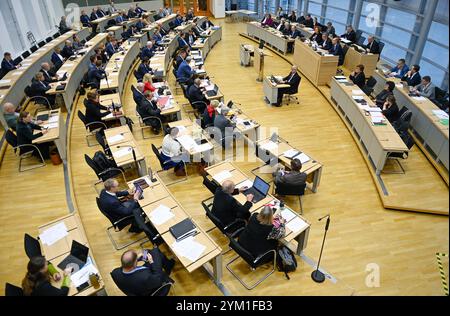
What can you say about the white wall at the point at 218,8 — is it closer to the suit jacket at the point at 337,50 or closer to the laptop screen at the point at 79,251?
the suit jacket at the point at 337,50

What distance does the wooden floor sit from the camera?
5219mm

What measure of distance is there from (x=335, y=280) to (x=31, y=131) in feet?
23.3

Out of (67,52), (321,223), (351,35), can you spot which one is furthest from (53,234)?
(351,35)

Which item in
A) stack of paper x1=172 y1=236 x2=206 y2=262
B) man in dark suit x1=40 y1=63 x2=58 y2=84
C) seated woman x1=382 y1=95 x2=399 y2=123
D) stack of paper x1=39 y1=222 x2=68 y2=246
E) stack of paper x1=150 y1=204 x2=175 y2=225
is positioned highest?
man in dark suit x1=40 y1=63 x2=58 y2=84

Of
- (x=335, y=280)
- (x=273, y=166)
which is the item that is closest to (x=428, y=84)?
(x=273, y=166)

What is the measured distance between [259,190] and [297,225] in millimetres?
972

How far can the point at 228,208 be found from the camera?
543 centimetres

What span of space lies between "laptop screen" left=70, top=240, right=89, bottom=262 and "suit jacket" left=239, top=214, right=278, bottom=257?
91.7 inches

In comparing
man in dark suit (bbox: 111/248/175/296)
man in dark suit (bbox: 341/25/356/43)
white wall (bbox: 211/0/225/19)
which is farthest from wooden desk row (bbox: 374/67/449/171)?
white wall (bbox: 211/0/225/19)

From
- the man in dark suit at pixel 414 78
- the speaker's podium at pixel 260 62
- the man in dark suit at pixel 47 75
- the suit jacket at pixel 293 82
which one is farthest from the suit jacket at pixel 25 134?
the man in dark suit at pixel 414 78

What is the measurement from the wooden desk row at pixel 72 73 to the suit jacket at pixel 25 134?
2471 mm

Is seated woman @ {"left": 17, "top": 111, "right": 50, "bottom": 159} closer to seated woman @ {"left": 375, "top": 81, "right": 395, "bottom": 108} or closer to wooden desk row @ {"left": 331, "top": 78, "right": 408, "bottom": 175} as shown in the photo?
wooden desk row @ {"left": 331, "top": 78, "right": 408, "bottom": 175}
